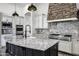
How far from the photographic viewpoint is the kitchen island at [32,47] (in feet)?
6.56

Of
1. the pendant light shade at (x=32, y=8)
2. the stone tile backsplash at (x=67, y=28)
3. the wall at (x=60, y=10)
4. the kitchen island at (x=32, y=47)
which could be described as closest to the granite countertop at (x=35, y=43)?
the kitchen island at (x=32, y=47)

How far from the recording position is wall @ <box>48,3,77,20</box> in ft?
6.57

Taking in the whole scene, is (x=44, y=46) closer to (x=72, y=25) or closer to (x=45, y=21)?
(x=45, y=21)

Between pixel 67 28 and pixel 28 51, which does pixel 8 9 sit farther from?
pixel 67 28

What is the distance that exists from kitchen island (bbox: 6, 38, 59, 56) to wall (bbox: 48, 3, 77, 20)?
438mm

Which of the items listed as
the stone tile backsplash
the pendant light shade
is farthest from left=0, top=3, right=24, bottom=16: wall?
the stone tile backsplash

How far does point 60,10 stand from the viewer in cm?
203

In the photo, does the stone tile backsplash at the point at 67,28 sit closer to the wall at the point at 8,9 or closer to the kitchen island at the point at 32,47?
the kitchen island at the point at 32,47

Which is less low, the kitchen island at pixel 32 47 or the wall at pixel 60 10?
the wall at pixel 60 10

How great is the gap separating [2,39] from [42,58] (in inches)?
30.9

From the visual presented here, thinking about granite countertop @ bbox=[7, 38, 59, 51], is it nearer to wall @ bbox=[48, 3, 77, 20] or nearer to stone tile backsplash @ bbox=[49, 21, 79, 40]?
stone tile backsplash @ bbox=[49, 21, 79, 40]

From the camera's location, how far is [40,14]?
80.0 inches

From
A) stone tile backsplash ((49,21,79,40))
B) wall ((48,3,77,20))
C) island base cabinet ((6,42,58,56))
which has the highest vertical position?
wall ((48,3,77,20))

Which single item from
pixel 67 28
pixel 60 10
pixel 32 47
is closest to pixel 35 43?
pixel 32 47
